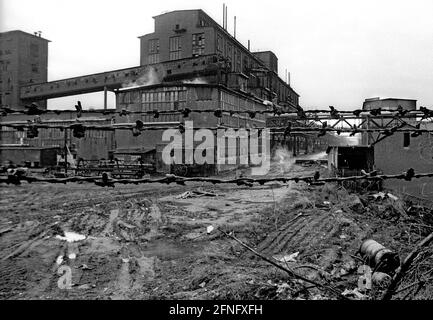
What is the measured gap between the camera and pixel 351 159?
62.5ft

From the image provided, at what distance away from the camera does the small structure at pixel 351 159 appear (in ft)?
59.3

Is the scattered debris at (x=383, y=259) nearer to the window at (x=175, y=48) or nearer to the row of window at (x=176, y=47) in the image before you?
the row of window at (x=176, y=47)

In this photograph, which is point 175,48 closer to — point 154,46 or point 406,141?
point 154,46

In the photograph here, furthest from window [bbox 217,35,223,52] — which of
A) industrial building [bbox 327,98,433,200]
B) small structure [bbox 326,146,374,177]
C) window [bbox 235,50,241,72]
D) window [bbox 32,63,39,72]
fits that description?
small structure [bbox 326,146,374,177]

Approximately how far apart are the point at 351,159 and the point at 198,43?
1096 inches

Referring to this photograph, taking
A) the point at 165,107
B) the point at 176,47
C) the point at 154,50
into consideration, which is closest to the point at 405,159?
the point at 165,107

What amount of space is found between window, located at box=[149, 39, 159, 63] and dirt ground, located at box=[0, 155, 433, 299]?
106ft

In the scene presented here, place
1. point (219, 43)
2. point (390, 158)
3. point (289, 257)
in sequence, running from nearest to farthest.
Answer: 1. point (289, 257)
2. point (390, 158)
3. point (219, 43)

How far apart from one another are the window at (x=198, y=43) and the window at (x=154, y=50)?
570 centimetres

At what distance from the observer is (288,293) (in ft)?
15.9

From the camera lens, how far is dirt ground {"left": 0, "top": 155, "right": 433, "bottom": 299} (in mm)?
5457

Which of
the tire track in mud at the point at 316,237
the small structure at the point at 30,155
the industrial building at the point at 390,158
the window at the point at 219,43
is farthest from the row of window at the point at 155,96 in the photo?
the tire track in mud at the point at 316,237

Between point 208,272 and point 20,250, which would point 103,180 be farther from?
point 20,250
